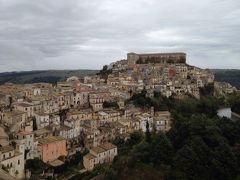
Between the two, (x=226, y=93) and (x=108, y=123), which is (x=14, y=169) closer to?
(x=108, y=123)

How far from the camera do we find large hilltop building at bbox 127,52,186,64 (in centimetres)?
8748

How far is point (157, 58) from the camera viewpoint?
290 ft

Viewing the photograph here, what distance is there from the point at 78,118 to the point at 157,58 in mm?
45532

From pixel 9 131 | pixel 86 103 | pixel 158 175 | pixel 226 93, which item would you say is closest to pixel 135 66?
pixel 226 93

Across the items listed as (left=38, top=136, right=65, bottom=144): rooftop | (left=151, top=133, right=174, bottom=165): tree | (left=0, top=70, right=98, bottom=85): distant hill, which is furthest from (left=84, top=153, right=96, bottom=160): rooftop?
(left=0, top=70, right=98, bottom=85): distant hill

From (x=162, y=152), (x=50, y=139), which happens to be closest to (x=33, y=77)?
(x=50, y=139)

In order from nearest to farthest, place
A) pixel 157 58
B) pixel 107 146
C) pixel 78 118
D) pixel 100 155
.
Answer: pixel 100 155 < pixel 107 146 < pixel 78 118 < pixel 157 58

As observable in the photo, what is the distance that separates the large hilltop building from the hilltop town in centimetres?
1623

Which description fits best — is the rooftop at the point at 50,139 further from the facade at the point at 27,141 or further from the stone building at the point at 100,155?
the stone building at the point at 100,155

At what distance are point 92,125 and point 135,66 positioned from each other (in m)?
38.1

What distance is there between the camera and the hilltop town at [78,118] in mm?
37156

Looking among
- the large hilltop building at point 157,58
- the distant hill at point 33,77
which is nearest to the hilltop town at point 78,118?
the large hilltop building at point 157,58

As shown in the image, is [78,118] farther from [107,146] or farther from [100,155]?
[100,155]

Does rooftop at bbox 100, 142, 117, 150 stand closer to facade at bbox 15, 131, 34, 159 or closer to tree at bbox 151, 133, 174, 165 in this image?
tree at bbox 151, 133, 174, 165
